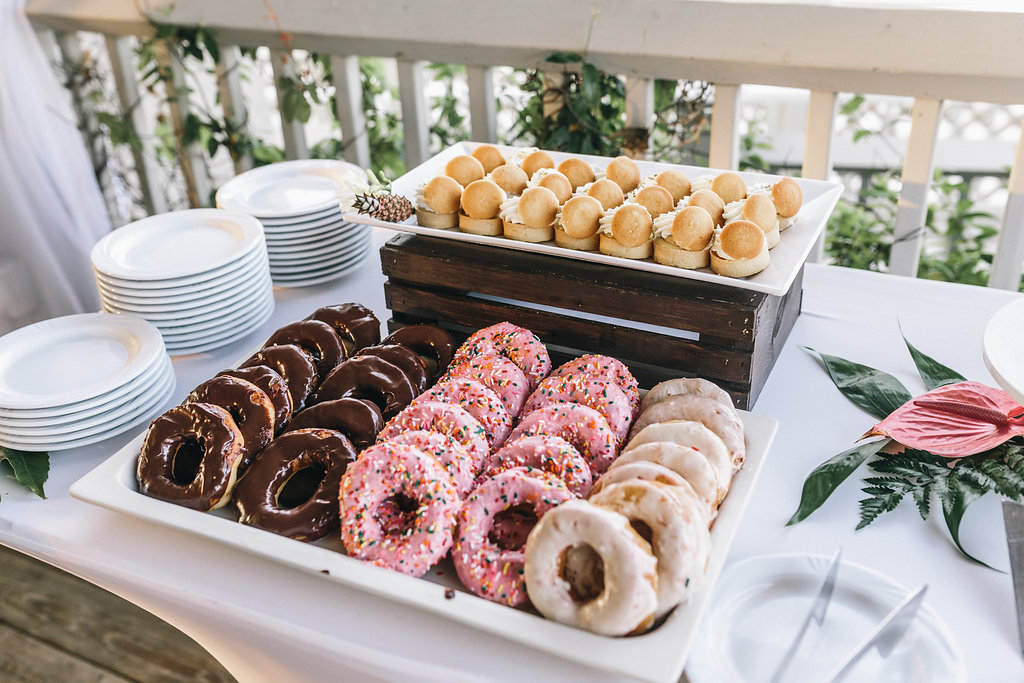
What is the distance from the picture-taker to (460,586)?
881 mm

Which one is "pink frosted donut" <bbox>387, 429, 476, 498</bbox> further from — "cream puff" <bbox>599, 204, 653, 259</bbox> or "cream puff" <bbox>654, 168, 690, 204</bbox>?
"cream puff" <bbox>654, 168, 690, 204</bbox>

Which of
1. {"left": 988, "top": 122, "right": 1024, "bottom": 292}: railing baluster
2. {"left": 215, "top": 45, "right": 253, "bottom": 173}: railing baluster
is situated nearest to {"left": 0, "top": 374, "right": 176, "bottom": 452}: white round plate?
{"left": 215, "top": 45, "right": 253, "bottom": 173}: railing baluster

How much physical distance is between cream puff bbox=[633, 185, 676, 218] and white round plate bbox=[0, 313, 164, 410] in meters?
0.78

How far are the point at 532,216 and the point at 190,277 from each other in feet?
1.96

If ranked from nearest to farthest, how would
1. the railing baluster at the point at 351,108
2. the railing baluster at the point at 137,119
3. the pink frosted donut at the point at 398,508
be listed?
1. the pink frosted donut at the point at 398,508
2. the railing baluster at the point at 351,108
3. the railing baluster at the point at 137,119

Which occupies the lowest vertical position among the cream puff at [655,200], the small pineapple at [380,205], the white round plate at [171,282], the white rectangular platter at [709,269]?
the white round plate at [171,282]

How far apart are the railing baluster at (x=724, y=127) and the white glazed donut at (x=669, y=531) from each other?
4.55 feet

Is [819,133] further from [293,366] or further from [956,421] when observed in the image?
[293,366]

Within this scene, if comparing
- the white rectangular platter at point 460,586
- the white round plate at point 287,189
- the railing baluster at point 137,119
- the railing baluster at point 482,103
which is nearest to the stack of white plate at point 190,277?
the white round plate at point 287,189

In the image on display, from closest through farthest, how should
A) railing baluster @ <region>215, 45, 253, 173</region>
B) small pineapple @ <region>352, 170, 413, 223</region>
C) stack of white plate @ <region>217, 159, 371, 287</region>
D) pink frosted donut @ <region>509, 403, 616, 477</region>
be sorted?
pink frosted donut @ <region>509, 403, 616, 477</region> → small pineapple @ <region>352, 170, 413, 223</region> → stack of white plate @ <region>217, 159, 371, 287</region> → railing baluster @ <region>215, 45, 253, 173</region>

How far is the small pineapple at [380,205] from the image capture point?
1289 millimetres

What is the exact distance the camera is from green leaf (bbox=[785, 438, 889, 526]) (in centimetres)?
101

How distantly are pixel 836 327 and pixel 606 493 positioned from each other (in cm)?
74

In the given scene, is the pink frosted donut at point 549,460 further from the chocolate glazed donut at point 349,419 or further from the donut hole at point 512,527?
the chocolate glazed donut at point 349,419
